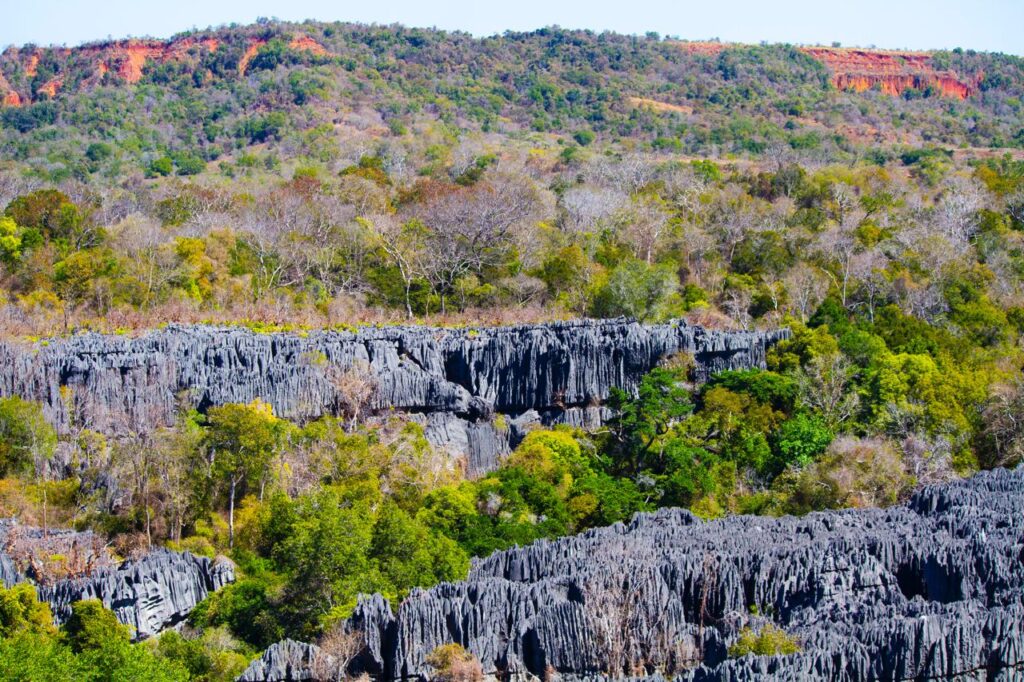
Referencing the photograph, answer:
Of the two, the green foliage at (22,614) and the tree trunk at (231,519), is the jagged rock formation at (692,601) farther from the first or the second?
the tree trunk at (231,519)

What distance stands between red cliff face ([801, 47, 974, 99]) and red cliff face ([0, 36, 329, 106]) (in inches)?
1854

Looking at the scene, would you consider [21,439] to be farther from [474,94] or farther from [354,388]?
[474,94]

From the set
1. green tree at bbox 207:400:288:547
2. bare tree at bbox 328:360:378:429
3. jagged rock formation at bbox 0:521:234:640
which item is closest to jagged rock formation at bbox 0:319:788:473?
bare tree at bbox 328:360:378:429

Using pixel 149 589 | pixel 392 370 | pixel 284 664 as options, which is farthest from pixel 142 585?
pixel 392 370

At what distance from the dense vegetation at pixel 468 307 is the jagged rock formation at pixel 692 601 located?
1755mm

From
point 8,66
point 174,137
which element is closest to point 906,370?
point 174,137

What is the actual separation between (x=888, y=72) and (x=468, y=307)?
7952 cm

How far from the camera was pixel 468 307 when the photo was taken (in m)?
44.4

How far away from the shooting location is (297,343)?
117ft

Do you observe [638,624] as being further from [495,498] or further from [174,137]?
[174,137]

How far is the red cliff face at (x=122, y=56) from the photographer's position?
329ft

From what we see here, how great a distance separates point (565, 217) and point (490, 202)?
5.50 m

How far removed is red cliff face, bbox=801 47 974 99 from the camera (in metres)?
109

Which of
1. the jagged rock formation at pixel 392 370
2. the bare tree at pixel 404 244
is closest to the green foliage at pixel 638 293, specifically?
the jagged rock formation at pixel 392 370
